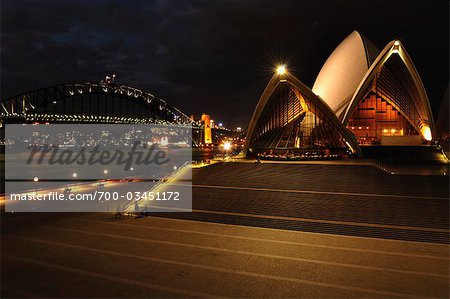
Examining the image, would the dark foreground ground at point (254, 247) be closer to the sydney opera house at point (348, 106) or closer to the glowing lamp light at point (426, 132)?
the sydney opera house at point (348, 106)

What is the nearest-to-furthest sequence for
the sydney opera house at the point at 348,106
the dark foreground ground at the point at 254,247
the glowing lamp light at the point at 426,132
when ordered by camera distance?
the dark foreground ground at the point at 254,247
the sydney opera house at the point at 348,106
the glowing lamp light at the point at 426,132

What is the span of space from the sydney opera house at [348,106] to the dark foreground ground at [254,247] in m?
11.1

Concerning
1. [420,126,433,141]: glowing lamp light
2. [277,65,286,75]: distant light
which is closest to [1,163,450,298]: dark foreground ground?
[277,65,286,75]: distant light

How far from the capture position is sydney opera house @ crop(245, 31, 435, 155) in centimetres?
2423

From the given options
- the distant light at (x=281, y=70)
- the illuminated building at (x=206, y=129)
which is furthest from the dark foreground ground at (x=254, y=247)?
the illuminated building at (x=206, y=129)

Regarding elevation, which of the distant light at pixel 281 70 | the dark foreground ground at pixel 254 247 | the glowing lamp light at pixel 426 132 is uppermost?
the distant light at pixel 281 70

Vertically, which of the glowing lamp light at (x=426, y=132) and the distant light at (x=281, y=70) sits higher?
the distant light at (x=281, y=70)

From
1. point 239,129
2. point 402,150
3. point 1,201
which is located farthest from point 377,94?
point 239,129

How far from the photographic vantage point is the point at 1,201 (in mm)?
14758

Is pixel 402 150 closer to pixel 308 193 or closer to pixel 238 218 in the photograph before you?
pixel 308 193

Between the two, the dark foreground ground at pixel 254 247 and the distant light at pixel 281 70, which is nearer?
the dark foreground ground at pixel 254 247

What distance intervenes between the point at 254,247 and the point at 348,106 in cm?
2203

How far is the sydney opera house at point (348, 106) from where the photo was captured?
24.2m

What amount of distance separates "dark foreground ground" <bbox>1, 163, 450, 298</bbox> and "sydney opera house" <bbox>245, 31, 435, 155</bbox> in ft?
36.4
